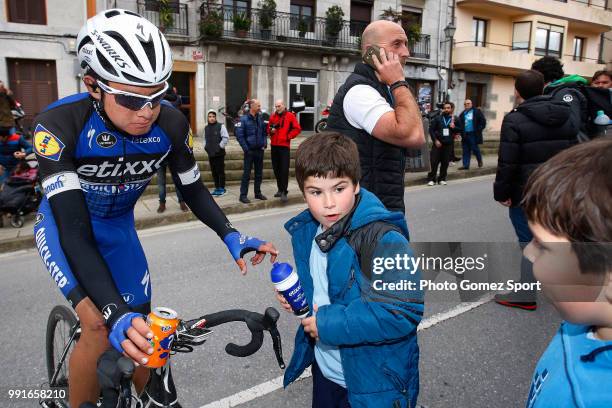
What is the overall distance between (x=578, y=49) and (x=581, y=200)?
36.5 m

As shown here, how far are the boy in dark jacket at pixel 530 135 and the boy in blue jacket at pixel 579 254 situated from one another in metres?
3.00

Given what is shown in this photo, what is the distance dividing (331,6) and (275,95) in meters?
5.24

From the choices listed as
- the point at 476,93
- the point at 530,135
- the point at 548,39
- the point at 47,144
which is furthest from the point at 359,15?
the point at 47,144

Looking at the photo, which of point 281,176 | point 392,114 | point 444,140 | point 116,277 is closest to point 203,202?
point 116,277

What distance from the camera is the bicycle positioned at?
3.93ft

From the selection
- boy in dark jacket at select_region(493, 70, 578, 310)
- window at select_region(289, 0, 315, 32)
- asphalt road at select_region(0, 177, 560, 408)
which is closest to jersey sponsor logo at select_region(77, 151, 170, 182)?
asphalt road at select_region(0, 177, 560, 408)

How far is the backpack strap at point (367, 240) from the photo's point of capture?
163cm

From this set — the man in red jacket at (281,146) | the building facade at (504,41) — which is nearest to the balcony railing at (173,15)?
the man in red jacket at (281,146)

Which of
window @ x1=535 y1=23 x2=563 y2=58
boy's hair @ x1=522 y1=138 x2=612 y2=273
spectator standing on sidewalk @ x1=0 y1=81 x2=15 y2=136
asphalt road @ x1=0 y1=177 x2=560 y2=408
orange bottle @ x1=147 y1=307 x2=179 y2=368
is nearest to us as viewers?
boy's hair @ x1=522 y1=138 x2=612 y2=273

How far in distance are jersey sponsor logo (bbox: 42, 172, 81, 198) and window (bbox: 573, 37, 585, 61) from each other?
117 ft

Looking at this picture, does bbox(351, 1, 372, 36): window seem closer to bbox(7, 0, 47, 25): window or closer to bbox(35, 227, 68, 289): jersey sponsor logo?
bbox(7, 0, 47, 25): window

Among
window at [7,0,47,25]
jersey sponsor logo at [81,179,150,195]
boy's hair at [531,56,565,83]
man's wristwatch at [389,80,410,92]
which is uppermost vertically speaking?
window at [7,0,47,25]

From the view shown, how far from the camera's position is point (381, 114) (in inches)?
96.7

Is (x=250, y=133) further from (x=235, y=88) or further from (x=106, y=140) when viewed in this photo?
(x=235, y=88)
